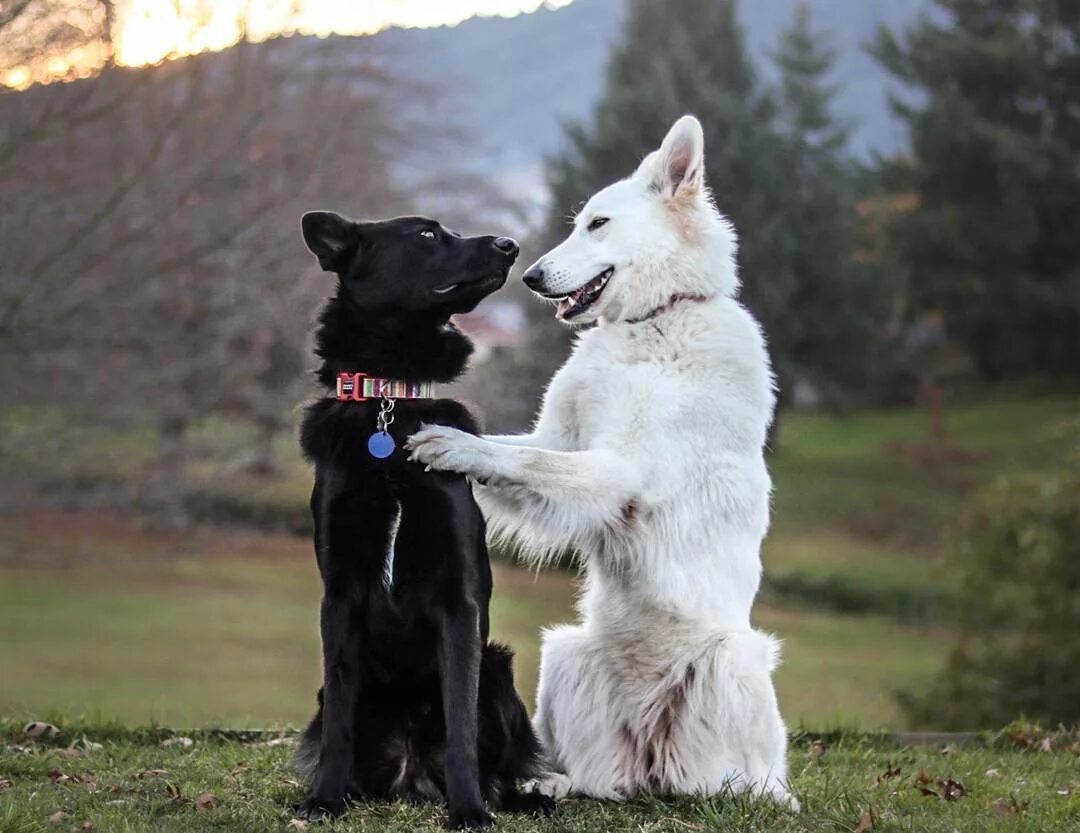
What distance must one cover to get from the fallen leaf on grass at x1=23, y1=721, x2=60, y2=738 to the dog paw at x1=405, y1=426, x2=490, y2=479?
2578mm

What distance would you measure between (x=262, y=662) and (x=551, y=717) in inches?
587

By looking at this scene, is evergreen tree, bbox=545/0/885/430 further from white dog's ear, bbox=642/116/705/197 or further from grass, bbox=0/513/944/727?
white dog's ear, bbox=642/116/705/197

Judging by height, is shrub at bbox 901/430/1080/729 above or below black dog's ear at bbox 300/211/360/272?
below

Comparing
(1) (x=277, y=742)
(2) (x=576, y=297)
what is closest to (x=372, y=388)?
(2) (x=576, y=297)

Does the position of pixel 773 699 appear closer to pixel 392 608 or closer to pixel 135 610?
pixel 392 608

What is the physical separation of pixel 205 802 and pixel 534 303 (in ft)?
53.4

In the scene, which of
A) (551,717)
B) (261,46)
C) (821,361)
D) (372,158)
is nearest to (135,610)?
(372,158)

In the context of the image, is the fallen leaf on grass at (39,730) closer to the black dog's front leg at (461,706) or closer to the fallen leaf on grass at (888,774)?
the black dog's front leg at (461,706)

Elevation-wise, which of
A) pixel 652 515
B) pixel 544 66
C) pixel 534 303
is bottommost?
pixel 652 515

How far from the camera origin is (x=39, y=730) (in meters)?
5.44

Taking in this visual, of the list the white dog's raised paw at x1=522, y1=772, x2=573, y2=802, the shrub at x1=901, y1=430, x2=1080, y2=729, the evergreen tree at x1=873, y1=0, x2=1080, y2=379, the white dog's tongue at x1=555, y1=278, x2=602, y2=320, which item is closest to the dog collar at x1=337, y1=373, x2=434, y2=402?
the white dog's tongue at x1=555, y1=278, x2=602, y2=320

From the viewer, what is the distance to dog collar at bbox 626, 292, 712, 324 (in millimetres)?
4449

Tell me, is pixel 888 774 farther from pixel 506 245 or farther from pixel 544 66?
pixel 544 66

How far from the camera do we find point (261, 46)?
1148 centimetres
